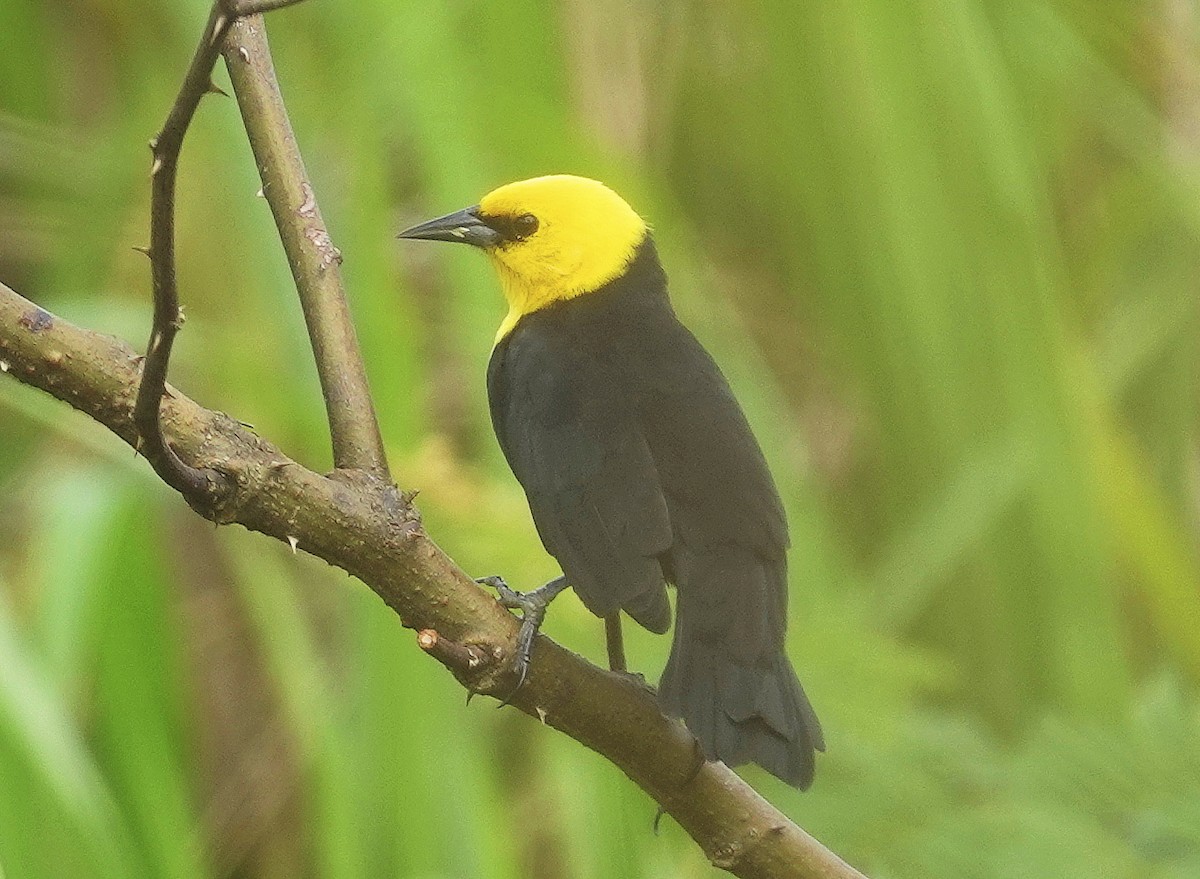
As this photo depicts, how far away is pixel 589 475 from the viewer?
190cm

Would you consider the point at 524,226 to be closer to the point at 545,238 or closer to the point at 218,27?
the point at 545,238

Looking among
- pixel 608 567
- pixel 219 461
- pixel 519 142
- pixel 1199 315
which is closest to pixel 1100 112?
pixel 1199 315

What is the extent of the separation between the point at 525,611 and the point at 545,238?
821 millimetres

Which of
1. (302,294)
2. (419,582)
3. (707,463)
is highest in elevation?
(302,294)

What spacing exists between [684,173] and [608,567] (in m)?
2.31

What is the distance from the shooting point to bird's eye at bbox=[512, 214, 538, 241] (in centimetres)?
239

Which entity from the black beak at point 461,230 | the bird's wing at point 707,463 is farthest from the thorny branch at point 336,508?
the black beak at point 461,230

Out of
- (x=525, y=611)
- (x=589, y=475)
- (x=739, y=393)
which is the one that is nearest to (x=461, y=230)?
(x=589, y=475)

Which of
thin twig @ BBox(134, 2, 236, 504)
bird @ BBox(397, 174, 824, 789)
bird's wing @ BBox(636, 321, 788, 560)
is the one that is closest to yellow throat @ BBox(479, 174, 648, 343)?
bird @ BBox(397, 174, 824, 789)

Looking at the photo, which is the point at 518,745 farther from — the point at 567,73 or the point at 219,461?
the point at 219,461

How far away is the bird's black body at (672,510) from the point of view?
Result: 5.58 ft

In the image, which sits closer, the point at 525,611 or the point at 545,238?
the point at 525,611

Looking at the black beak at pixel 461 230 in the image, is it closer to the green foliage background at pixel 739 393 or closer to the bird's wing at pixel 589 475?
the green foliage background at pixel 739 393

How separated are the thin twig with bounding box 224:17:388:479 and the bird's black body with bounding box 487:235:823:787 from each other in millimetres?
416
